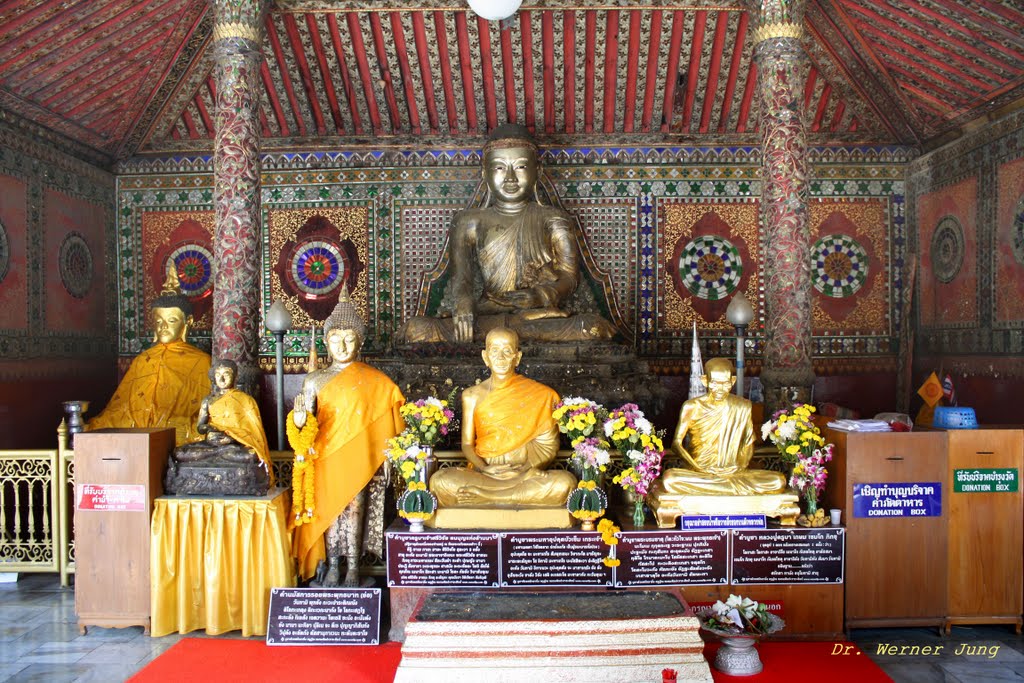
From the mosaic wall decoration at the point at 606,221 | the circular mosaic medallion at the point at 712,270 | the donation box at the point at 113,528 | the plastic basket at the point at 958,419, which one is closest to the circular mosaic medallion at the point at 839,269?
the mosaic wall decoration at the point at 606,221

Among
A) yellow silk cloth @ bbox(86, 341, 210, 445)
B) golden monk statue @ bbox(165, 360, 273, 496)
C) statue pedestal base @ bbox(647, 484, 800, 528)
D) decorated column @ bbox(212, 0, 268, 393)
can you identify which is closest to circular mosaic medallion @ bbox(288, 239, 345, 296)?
yellow silk cloth @ bbox(86, 341, 210, 445)

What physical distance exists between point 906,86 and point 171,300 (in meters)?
8.50

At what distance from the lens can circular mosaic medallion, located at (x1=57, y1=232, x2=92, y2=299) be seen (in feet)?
28.6

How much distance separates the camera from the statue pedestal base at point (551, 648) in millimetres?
3957

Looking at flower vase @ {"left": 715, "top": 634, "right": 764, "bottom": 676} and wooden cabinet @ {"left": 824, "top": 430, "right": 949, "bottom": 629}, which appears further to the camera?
wooden cabinet @ {"left": 824, "top": 430, "right": 949, "bottom": 629}

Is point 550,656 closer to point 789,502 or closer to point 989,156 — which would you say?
point 789,502

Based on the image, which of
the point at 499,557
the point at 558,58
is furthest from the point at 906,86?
the point at 499,557

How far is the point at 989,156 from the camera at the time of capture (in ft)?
26.6

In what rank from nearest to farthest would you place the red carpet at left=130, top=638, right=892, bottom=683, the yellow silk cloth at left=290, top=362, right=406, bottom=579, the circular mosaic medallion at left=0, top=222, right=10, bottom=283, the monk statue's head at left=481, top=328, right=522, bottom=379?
the red carpet at left=130, top=638, right=892, bottom=683
the yellow silk cloth at left=290, top=362, right=406, bottom=579
the monk statue's head at left=481, top=328, right=522, bottom=379
the circular mosaic medallion at left=0, top=222, right=10, bottom=283

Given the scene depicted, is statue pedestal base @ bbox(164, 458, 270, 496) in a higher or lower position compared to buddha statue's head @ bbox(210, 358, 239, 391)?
A: lower

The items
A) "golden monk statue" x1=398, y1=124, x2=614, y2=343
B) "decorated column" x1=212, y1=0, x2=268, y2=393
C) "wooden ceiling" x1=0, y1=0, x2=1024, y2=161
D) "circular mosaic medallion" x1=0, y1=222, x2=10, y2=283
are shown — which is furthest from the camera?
"golden monk statue" x1=398, y1=124, x2=614, y2=343

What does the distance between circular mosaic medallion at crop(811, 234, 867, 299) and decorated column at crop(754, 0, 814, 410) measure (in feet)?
9.60

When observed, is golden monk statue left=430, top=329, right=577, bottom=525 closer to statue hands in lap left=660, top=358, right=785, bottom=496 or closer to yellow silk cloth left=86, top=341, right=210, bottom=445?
statue hands in lap left=660, top=358, right=785, bottom=496

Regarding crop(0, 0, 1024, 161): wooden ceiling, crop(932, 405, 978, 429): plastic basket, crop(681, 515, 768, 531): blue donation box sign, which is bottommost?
crop(681, 515, 768, 531): blue donation box sign
